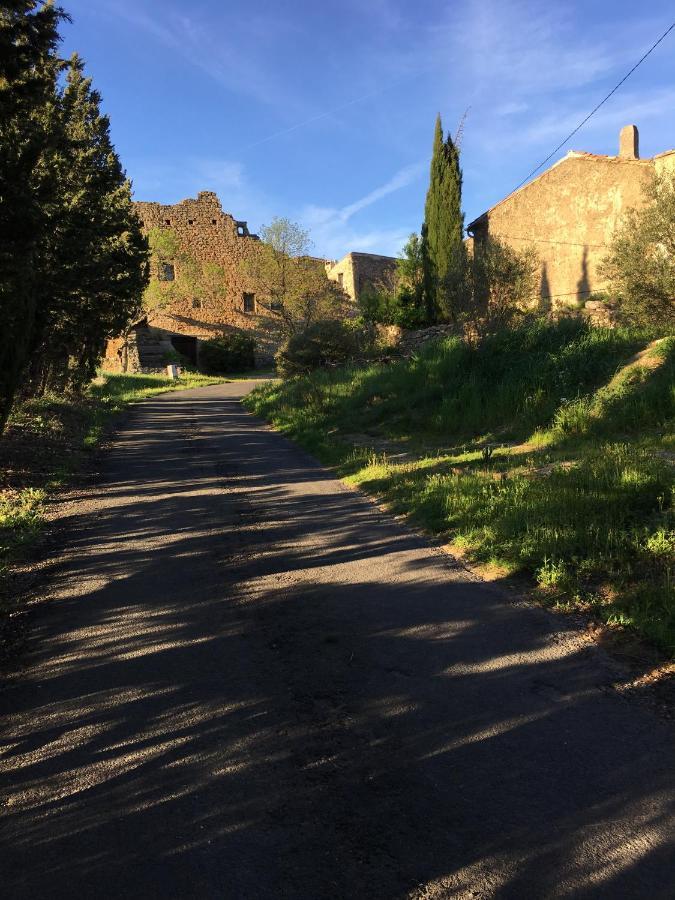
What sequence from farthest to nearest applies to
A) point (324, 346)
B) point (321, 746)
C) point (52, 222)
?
point (324, 346)
point (52, 222)
point (321, 746)

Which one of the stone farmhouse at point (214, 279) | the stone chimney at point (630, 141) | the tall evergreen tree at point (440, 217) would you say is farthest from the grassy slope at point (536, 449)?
the stone farmhouse at point (214, 279)

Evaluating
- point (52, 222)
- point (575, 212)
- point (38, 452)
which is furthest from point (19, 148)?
point (575, 212)

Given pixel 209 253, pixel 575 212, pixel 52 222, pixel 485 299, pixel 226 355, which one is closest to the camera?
pixel 52 222

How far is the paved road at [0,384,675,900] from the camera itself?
229cm

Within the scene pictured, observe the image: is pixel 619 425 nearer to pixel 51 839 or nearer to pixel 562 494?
pixel 562 494

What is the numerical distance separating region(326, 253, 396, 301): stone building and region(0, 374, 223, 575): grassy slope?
33867 mm

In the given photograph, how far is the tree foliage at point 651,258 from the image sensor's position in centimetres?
1497

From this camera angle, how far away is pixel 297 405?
17.9 meters

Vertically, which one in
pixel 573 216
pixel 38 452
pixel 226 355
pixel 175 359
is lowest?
pixel 38 452

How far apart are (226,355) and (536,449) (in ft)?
123

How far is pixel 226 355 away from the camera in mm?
44781

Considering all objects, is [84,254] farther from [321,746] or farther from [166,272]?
[166,272]

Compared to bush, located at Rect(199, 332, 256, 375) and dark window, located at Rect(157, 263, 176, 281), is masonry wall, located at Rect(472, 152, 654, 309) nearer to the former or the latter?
bush, located at Rect(199, 332, 256, 375)

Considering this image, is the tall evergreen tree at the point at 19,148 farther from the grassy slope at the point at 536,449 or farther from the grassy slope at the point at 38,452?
the grassy slope at the point at 536,449
